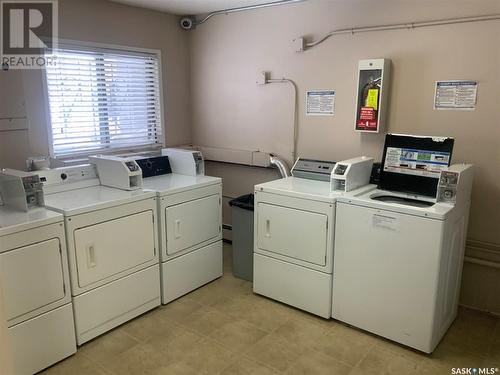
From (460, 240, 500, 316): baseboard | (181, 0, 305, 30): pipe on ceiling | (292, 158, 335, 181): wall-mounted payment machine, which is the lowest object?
(460, 240, 500, 316): baseboard

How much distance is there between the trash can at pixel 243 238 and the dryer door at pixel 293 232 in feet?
0.99

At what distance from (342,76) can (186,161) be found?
1.54 meters

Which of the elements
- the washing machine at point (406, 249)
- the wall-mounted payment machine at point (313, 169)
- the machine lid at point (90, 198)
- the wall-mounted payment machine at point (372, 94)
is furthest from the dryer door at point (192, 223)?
the wall-mounted payment machine at point (372, 94)

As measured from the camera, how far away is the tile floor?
244cm

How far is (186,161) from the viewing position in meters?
3.65

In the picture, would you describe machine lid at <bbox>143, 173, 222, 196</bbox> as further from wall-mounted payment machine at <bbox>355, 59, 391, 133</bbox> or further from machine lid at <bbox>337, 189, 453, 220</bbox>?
wall-mounted payment machine at <bbox>355, 59, 391, 133</bbox>

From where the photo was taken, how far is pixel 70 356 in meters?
2.55

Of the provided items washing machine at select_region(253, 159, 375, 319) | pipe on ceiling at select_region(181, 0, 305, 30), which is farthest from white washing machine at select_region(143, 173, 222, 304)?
pipe on ceiling at select_region(181, 0, 305, 30)

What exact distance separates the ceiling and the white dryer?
167 centimetres

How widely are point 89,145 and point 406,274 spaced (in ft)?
Result: 9.09

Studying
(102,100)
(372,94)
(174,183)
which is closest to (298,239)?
(174,183)

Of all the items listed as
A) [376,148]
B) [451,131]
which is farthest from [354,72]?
[451,131]

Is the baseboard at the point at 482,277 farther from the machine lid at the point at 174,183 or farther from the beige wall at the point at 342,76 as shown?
the machine lid at the point at 174,183

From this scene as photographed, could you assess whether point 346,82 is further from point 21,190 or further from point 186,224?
point 21,190
